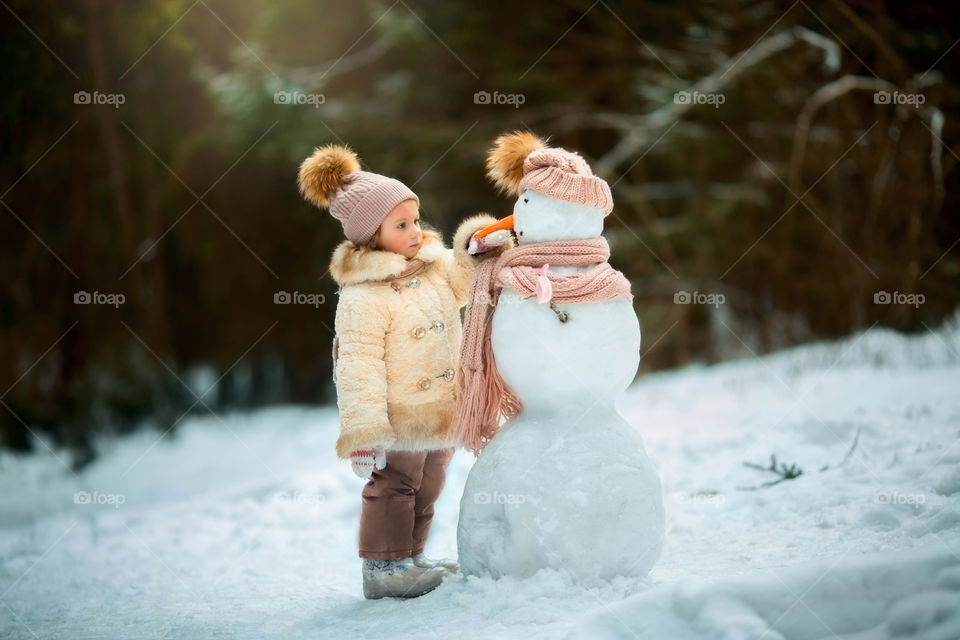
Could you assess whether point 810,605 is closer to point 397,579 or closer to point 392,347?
point 397,579

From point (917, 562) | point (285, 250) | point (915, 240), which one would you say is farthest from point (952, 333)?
point (285, 250)

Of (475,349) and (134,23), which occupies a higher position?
(134,23)

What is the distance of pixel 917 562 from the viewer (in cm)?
206

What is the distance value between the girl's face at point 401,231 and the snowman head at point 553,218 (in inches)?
17.4

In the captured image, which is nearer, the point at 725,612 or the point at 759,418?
the point at 725,612

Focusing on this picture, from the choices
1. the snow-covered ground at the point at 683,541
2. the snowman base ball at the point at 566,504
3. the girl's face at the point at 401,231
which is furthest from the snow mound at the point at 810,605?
the girl's face at the point at 401,231

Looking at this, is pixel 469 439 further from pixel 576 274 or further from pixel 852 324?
pixel 852 324

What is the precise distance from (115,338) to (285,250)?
217cm

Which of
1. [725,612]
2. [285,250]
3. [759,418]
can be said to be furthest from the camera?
[285,250]

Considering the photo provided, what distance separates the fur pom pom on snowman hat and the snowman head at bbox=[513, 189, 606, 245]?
0.03 m

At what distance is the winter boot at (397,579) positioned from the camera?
2.79 meters

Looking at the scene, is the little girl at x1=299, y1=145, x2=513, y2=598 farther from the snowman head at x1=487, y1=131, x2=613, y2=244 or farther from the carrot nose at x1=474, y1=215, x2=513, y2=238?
the snowman head at x1=487, y1=131, x2=613, y2=244

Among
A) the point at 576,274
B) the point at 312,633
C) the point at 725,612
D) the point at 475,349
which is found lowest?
the point at 312,633

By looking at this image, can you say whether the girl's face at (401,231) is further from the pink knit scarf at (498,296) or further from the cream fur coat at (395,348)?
the pink knit scarf at (498,296)
